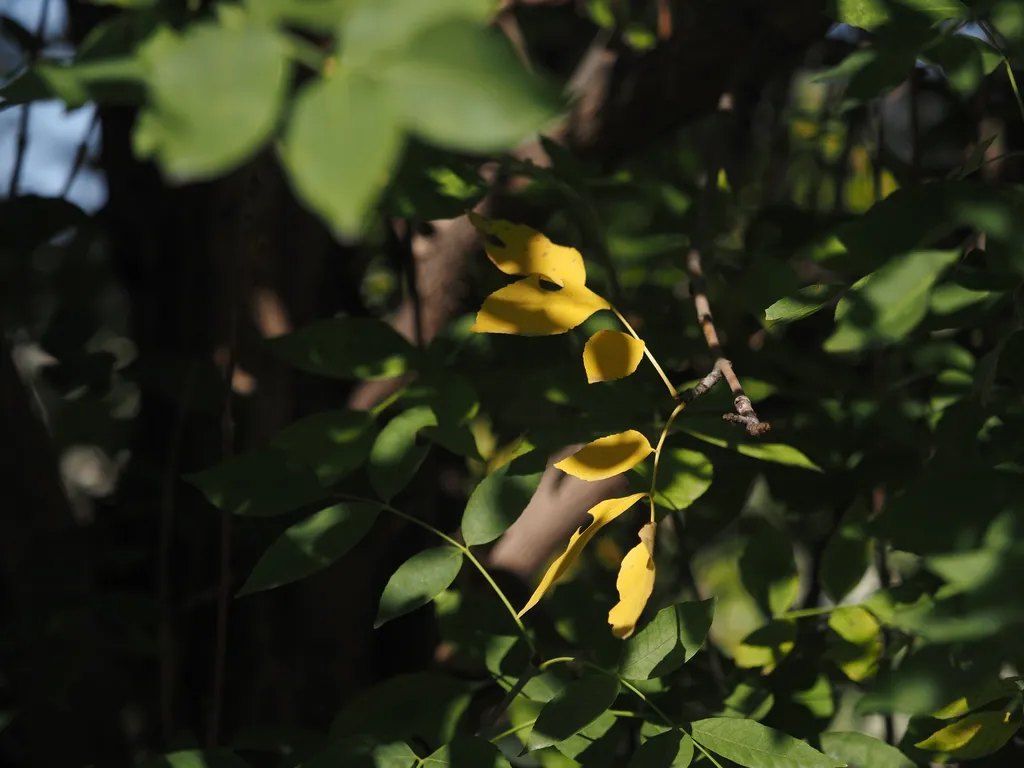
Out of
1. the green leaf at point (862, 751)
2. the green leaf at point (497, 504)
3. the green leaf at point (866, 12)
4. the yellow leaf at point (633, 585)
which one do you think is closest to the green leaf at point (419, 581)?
the green leaf at point (497, 504)

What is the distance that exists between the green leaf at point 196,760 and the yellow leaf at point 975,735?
343mm

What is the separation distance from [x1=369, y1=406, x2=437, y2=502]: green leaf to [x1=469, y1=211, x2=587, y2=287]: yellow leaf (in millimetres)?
108

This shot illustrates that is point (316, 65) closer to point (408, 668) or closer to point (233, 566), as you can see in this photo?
point (233, 566)

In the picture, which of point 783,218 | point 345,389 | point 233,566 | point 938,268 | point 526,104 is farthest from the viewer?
point 345,389

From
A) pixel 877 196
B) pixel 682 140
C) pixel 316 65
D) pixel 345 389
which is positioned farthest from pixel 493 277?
pixel 316 65

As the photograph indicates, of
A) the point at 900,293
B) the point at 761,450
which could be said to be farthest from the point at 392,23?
the point at 761,450

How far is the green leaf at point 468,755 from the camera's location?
1.37 feet

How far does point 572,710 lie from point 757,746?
0.09 metres

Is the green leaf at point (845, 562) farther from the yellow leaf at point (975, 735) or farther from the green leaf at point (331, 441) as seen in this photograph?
the green leaf at point (331, 441)

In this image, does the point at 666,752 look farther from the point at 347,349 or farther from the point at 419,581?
the point at 347,349

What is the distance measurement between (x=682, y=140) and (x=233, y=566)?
73 centimetres

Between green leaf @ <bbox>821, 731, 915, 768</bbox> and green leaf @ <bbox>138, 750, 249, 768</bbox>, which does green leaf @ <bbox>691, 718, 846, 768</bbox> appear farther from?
green leaf @ <bbox>138, 750, 249, 768</bbox>

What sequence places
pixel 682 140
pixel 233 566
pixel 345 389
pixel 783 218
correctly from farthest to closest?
pixel 682 140, pixel 345 389, pixel 233 566, pixel 783 218

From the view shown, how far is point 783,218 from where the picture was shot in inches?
27.1
